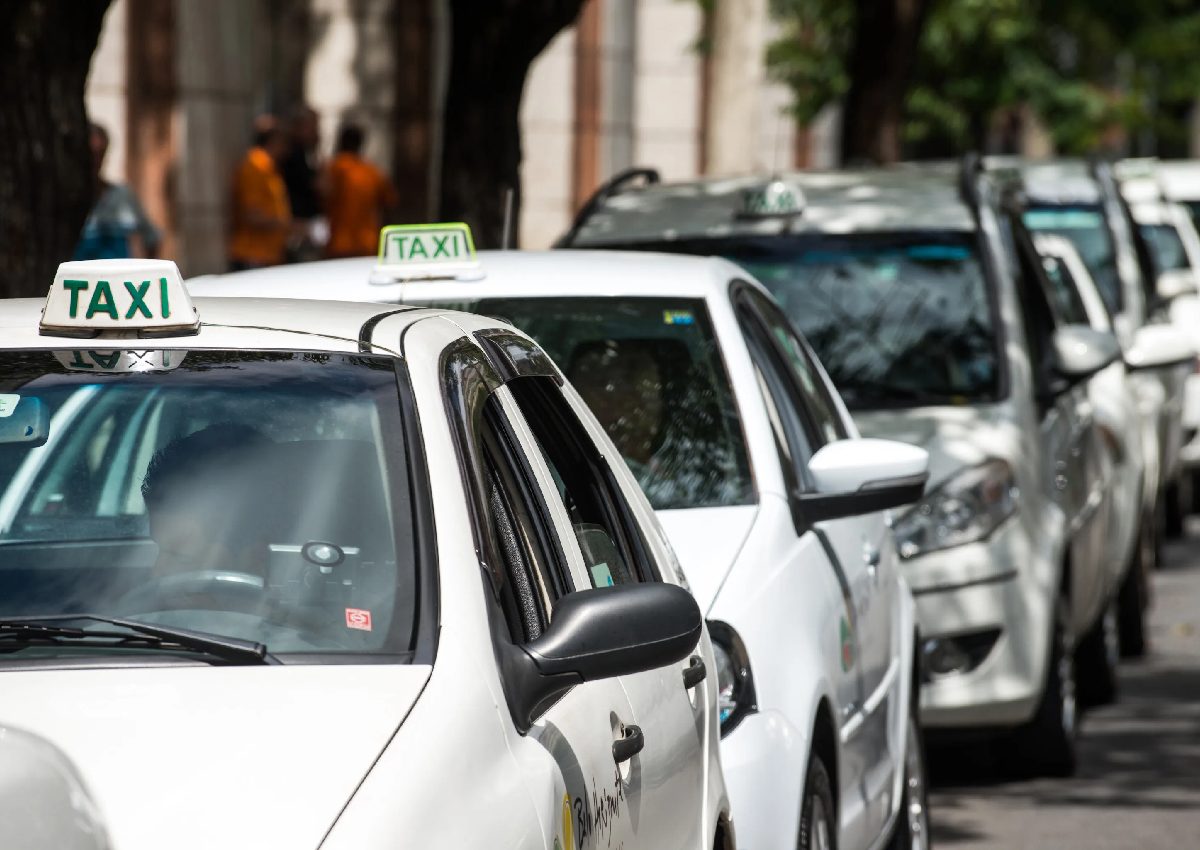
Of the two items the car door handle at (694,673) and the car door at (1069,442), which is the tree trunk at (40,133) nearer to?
the car door at (1069,442)

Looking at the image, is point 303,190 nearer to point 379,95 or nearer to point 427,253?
point 379,95

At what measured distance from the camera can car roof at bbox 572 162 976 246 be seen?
8086 mm

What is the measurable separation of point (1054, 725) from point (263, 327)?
476 centimetres

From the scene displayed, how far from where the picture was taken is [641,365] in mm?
5816

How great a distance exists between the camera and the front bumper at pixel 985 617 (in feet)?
24.6

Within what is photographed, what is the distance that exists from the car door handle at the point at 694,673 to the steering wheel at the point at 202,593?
936 millimetres

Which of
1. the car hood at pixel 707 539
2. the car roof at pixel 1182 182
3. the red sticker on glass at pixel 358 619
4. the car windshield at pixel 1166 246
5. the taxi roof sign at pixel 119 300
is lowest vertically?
the car windshield at pixel 1166 246

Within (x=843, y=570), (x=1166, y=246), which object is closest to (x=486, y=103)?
(x=843, y=570)

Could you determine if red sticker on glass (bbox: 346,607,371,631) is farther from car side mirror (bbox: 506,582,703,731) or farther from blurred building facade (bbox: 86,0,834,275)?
blurred building facade (bbox: 86,0,834,275)

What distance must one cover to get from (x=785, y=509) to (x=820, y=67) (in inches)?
762

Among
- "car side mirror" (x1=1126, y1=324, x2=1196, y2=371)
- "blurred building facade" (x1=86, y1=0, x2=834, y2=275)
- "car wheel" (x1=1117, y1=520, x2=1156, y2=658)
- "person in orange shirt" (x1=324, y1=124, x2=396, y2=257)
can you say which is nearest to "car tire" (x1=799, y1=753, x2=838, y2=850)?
"car side mirror" (x1=1126, y1=324, x2=1196, y2=371)

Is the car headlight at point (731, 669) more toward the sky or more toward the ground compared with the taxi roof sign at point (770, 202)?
more toward the ground

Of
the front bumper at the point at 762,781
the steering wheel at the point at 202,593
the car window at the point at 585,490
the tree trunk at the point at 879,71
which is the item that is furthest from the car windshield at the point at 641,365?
the tree trunk at the point at 879,71

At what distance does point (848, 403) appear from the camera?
25.8ft
